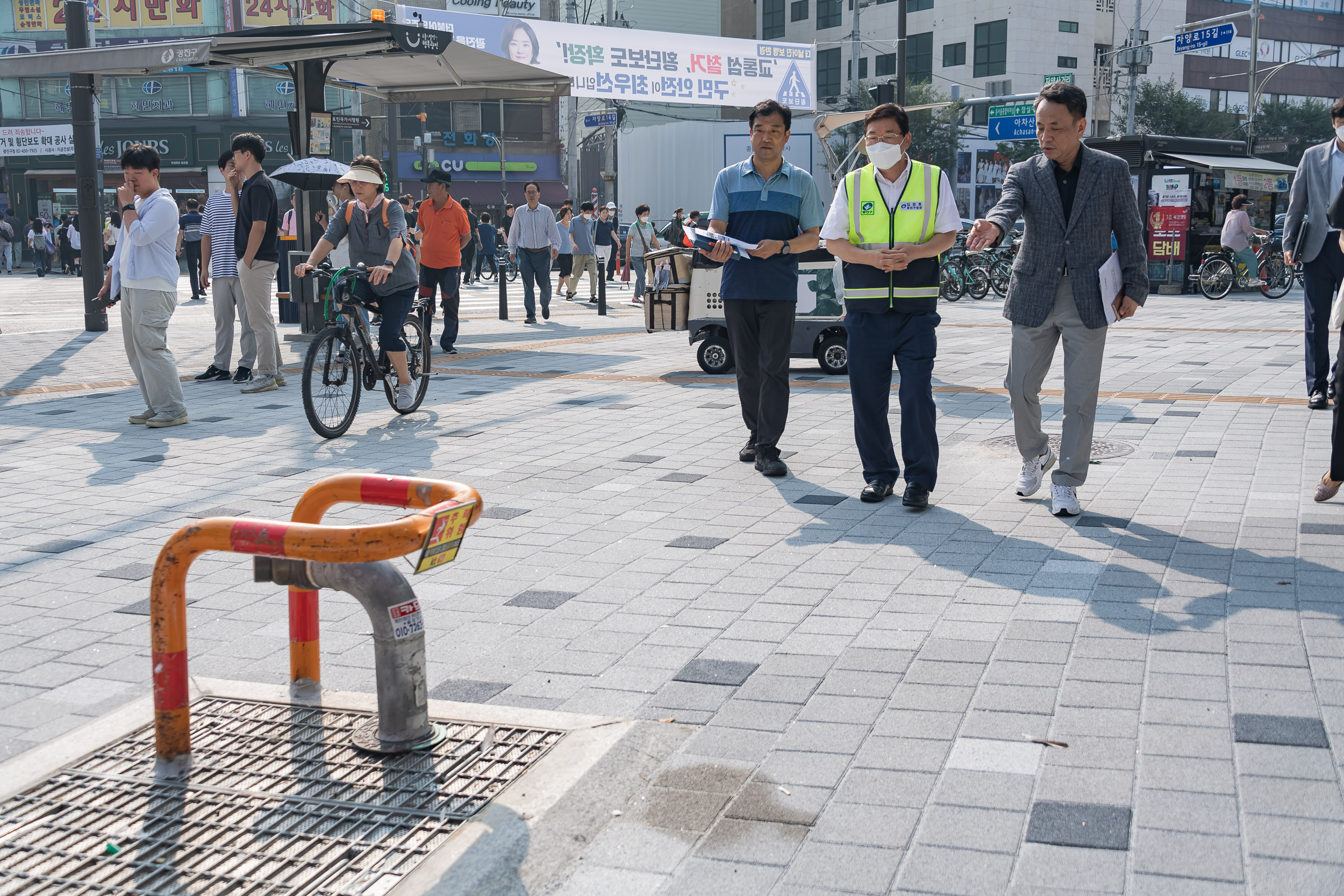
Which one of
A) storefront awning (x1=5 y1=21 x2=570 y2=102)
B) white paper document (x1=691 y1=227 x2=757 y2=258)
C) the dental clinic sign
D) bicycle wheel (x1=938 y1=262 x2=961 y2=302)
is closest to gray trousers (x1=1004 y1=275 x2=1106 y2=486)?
white paper document (x1=691 y1=227 x2=757 y2=258)

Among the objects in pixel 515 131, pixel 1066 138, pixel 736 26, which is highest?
pixel 736 26

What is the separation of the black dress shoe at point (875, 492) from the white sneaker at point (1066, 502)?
0.81 m

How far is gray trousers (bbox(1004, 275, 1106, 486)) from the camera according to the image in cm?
571

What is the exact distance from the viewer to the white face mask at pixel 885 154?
231 inches

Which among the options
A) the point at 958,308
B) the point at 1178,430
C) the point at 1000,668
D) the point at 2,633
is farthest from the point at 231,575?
the point at 958,308

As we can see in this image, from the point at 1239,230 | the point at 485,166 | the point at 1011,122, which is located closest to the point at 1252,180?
the point at 1239,230

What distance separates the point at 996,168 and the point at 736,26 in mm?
20168

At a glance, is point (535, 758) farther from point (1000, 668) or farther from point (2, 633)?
point (2, 633)

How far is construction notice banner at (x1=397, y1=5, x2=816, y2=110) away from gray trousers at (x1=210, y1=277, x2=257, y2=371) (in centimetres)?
1271

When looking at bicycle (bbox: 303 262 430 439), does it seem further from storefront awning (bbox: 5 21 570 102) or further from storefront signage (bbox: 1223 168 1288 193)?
storefront signage (bbox: 1223 168 1288 193)

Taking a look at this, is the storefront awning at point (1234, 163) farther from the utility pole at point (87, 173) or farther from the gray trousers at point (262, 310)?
the gray trousers at point (262, 310)

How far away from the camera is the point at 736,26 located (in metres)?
64.1

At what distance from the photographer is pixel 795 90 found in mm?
31406

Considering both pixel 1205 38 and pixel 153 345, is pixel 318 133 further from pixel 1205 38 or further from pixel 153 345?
pixel 1205 38
